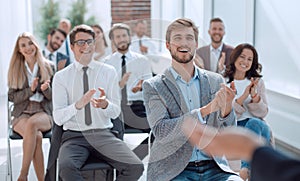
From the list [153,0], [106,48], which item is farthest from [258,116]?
[153,0]

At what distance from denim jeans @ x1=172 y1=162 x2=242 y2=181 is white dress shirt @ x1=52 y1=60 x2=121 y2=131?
2.78 feet

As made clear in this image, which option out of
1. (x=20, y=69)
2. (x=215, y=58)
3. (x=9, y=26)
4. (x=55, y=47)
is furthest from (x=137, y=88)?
(x=9, y=26)

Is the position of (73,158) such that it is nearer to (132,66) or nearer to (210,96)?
(132,66)

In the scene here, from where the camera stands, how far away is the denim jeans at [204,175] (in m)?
2.79

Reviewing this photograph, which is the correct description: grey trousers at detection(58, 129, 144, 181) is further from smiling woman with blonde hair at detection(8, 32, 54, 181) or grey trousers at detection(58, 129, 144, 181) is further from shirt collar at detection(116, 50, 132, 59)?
smiling woman with blonde hair at detection(8, 32, 54, 181)

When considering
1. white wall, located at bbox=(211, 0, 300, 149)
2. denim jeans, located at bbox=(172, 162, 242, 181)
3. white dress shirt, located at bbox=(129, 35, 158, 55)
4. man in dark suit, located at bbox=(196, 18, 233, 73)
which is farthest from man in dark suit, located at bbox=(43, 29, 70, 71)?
denim jeans, located at bbox=(172, 162, 242, 181)

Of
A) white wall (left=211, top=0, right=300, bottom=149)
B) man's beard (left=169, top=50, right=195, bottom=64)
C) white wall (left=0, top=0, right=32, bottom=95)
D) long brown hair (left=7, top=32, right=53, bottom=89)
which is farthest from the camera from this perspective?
white wall (left=0, top=0, right=32, bottom=95)

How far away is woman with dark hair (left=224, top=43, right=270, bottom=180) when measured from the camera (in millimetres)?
3912

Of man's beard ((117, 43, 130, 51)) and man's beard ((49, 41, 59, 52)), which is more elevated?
man's beard ((117, 43, 130, 51))

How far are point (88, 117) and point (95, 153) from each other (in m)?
0.23

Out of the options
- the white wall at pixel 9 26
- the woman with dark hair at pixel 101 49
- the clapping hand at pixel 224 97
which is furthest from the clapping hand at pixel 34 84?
the white wall at pixel 9 26

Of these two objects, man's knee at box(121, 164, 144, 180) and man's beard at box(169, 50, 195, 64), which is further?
man's knee at box(121, 164, 144, 180)

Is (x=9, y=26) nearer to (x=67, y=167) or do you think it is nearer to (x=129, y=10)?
(x=129, y=10)

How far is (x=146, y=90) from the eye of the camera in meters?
2.82
